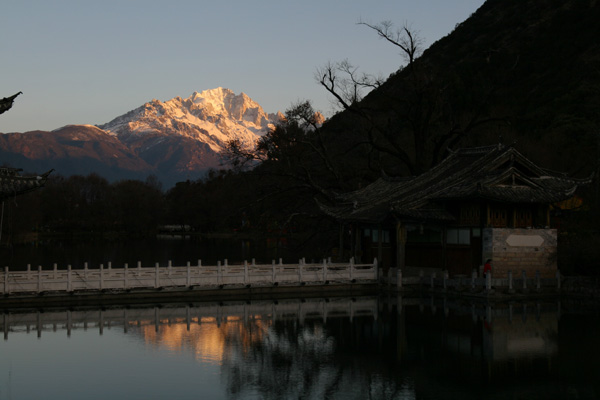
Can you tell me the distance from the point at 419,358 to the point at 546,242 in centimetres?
1980

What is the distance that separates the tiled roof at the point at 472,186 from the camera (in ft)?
131

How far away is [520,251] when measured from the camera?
132 ft

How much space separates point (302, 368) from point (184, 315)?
12.7m

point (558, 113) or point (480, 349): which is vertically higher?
point (558, 113)

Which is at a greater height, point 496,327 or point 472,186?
point 472,186

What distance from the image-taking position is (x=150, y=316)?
112 ft

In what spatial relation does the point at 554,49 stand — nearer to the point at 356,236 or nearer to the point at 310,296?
the point at 356,236

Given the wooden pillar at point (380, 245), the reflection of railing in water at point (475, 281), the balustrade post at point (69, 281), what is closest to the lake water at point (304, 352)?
the reflection of railing in water at point (475, 281)

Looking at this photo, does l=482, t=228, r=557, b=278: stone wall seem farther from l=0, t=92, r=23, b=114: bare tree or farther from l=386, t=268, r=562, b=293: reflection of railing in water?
l=0, t=92, r=23, b=114: bare tree

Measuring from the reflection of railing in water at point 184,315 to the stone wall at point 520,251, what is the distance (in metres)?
7.24

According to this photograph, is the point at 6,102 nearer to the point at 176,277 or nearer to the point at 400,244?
the point at 176,277

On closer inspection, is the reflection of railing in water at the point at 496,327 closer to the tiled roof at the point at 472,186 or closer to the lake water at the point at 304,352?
the lake water at the point at 304,352

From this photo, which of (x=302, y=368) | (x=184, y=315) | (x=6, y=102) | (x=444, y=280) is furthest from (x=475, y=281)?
(x=6, y=102)

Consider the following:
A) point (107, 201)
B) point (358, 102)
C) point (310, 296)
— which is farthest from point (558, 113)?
point (107, 201)
